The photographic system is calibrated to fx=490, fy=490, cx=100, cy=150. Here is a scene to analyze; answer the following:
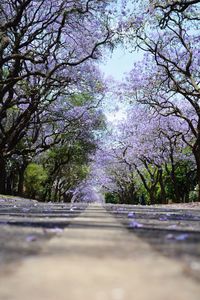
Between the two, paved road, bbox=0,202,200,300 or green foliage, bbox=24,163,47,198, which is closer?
paved road, bbox=0,202,200,300

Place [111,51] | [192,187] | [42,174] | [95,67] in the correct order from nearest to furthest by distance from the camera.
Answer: [111,51]
[95,67]
[42,174]
[192,187]

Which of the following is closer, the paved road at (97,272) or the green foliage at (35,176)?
the paved road at (97,272)

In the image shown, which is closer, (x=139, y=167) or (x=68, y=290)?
(x=68, y=290)

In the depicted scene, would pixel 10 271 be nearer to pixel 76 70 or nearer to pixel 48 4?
pixel 48 4

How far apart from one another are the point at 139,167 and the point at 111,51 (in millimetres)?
24590

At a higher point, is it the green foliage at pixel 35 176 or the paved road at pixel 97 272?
the green foliage at pixel 35 176

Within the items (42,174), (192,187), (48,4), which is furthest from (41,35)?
(192,187)

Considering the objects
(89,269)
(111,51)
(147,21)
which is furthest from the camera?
(111,51)

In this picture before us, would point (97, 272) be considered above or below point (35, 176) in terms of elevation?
below

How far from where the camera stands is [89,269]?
1.81m

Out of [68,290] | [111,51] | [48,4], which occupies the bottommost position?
[68,290]

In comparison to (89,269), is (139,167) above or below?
above

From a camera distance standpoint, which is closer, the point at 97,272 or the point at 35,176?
the point at 97,272

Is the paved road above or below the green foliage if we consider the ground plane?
below
